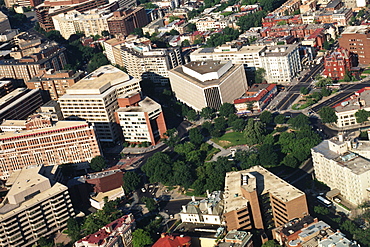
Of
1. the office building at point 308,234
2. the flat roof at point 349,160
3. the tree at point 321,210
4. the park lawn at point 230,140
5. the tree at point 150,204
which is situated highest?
the flat roof at point 349,160

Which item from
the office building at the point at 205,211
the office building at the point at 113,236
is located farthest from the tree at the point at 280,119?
the office building at the point at 113,236

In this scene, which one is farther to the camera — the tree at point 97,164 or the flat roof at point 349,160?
the tree at point 97,164

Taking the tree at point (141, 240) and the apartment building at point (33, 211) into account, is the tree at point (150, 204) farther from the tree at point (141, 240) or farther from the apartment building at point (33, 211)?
the apartment building at point (33, 211)

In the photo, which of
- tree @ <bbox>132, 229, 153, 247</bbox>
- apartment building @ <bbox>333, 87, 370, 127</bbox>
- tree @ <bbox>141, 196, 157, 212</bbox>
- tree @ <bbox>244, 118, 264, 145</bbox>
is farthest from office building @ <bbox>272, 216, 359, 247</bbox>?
apartment building @ <bbox>333, 87, 370, 127</bbox>

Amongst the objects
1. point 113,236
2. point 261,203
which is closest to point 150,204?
point 113,236

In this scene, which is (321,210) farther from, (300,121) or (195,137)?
(195,137)

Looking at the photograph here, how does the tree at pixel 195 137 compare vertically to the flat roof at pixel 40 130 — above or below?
below
